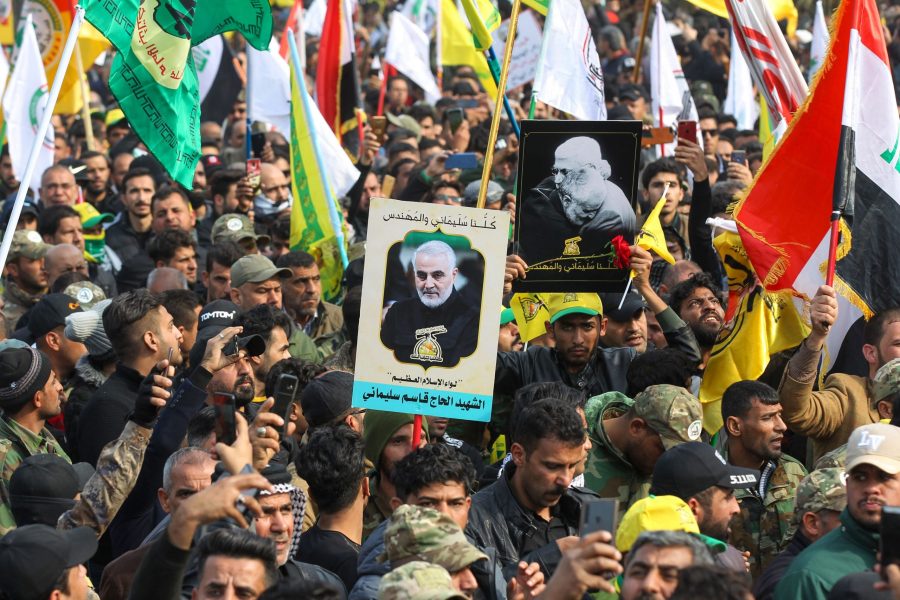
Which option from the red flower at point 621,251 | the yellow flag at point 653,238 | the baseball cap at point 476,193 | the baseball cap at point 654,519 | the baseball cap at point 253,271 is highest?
the baseball cap at point 476,193

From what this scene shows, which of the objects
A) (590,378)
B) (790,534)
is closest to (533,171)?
(590,378)

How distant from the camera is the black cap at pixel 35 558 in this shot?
485cm

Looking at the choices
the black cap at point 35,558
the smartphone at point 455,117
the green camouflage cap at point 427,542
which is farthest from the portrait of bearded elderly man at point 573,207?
the smartphone at point 455,117

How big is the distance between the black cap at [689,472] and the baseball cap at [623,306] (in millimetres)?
2497

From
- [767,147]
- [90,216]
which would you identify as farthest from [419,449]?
[90,216]

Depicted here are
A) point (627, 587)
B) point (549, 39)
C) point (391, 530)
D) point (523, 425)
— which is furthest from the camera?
point (549, 39)

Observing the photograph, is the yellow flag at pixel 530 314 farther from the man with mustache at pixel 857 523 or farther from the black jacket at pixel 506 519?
the man with mustache at pixel 857 523

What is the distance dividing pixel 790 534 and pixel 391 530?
7.23 feet

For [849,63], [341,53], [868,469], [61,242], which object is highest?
[341,53]

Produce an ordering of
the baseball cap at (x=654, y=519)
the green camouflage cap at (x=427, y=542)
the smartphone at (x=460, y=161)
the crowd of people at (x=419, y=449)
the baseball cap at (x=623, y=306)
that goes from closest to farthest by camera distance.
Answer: the crowd of people at (x=419, y=449) → the green camouflage cap at (x=427, y=542) → the baseball cap at (x=654, y=519) → the baseball cap at (x=623, y=306) → the smartphone at (x=460, y=161)

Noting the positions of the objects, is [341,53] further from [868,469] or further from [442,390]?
[868,469]

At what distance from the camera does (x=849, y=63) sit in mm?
7332

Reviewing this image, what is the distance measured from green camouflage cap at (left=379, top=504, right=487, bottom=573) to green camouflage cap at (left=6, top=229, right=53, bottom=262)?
6.32 meters

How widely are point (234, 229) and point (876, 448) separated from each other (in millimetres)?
6774
